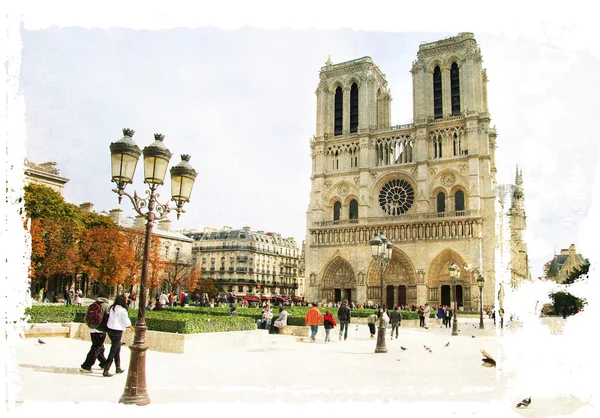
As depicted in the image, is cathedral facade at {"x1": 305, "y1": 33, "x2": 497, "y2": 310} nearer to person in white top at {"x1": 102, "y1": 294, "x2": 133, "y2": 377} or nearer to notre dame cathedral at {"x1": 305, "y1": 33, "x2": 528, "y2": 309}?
notre dame cathedral at {"x1": 305, "y1": 33, "x2": 528, "y2": 309}

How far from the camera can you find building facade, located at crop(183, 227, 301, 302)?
59156 mm

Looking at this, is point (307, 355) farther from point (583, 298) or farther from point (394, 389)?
point (583, 298)

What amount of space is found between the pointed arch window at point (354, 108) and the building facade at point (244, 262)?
2196cm

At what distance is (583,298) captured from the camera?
6.10m

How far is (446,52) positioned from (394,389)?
41143 mm

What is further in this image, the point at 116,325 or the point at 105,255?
the point at 105,255

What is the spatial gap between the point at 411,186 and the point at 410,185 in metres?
0.15

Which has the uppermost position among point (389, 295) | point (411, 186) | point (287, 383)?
point (411, 186)

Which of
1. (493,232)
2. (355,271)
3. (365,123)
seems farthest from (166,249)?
(493,232)

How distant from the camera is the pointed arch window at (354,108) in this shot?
46281 mm

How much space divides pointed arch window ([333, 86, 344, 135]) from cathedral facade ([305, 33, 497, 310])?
102 mm

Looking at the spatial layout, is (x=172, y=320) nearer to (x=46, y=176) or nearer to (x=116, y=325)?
(x=116, y=325)

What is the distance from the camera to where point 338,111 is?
47.7m

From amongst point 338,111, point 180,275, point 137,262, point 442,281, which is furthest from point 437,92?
point 180,275
